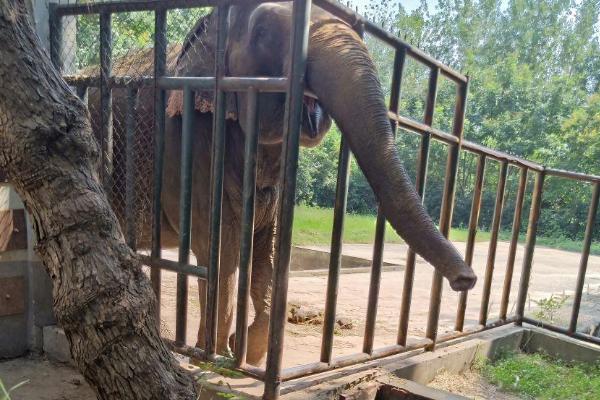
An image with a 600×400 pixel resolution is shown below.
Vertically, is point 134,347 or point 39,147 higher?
point 39,147

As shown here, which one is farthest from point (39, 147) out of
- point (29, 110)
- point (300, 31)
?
point (300, 31)

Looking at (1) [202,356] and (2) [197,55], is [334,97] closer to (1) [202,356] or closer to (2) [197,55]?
(2) [197,55]

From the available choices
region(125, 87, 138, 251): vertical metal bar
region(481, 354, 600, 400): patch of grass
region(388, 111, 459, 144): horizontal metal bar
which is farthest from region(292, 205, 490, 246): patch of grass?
region(125, 87, 138, 251): vertical metal bar

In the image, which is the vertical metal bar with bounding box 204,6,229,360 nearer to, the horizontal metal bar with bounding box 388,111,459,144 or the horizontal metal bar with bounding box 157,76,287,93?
the horizontal metal bar with bounding box 157,76,287,93

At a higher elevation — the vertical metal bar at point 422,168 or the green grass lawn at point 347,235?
the vertical metal bar at point 422,168

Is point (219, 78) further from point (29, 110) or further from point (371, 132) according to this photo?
point (29, 110)

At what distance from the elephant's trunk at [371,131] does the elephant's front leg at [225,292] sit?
124 centimetres

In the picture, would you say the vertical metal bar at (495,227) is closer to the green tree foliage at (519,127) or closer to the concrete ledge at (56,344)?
the concrete ledge at (56,344)

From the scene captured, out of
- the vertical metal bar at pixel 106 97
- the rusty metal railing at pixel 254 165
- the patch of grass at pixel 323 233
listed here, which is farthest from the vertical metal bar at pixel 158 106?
the patch of grass at pixel 323 233

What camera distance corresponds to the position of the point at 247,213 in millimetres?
2613

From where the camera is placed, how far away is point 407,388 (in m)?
2.96

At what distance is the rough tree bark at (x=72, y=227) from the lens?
156 centimetres

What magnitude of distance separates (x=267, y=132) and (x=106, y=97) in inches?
39.9

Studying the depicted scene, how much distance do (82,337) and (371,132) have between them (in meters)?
1.59
